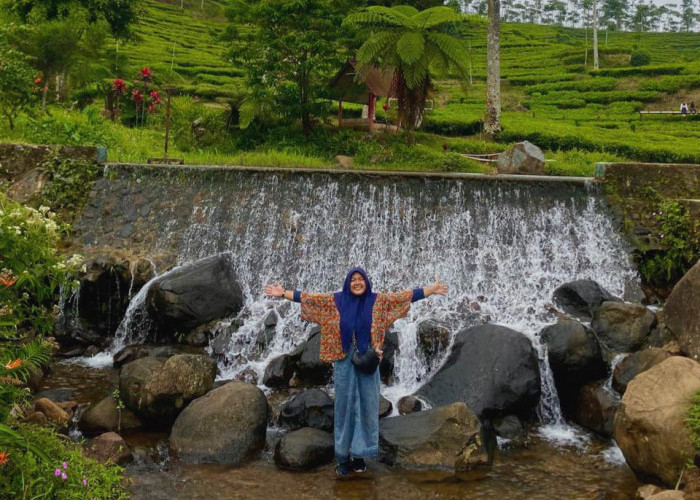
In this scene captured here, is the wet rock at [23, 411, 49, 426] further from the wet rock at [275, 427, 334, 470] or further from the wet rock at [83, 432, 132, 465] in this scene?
the wet rock at [275, 427, 334, 470]

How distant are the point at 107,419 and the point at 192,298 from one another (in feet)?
8.78

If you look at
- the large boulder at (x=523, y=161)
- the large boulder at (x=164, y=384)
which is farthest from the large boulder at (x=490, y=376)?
the large boulder at (x=523, y=161)

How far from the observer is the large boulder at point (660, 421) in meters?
5.08

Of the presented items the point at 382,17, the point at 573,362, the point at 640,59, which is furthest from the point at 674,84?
the point at 573,362

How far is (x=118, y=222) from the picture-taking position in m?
11.1

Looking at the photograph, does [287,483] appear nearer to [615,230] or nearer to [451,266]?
[451,266]

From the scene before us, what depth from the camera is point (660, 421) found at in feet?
17.1

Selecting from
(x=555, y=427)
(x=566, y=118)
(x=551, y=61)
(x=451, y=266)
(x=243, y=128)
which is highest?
(x=551, y=61)

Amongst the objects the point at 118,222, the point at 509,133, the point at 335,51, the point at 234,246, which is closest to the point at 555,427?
the point at 234,246

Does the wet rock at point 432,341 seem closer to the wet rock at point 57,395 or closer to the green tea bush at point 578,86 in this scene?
the wet rock at point 57,395

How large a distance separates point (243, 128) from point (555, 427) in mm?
11830

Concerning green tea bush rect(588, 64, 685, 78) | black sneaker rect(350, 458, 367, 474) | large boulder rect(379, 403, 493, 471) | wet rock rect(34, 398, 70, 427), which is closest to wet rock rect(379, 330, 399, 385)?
large boulder rect(379, 403, 493, 471)

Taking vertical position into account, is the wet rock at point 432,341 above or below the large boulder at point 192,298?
below

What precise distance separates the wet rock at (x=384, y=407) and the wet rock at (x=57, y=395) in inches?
155
